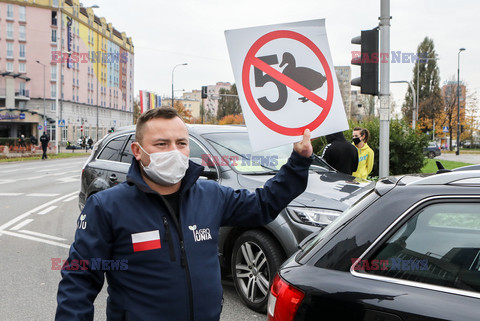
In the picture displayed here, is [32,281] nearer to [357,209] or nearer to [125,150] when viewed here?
[125,150]

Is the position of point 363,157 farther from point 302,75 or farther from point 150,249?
point 150,249

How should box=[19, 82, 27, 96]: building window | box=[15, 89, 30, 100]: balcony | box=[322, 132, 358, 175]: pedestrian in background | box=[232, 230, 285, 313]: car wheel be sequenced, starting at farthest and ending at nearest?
box=[19, 82, 27, 96]: building window < box=[15, 89, 30, 100]: balcony < box=[322, 132, 358, 175]: pedestrian in background < box=[232, 230, 285, 313]: car wheel

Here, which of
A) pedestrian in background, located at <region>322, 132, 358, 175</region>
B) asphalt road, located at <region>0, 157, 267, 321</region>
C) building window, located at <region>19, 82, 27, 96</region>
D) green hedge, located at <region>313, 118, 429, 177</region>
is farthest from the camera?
building window, located at <region>19, 82, 27, 96</region>

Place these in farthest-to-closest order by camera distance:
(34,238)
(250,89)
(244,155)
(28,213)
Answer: (28,213)
(34,238)
(244,155)
(250,89)

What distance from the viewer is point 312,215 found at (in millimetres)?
3977

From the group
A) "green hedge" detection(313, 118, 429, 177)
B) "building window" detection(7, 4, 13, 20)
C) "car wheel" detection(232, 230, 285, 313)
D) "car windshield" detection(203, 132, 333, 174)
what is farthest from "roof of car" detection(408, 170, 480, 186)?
"building window" detection(7, 4, 13, 20)

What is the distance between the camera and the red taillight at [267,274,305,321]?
216 centimetres

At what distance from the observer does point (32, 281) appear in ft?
17.7

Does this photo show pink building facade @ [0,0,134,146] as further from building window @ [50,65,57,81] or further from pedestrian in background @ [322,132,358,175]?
pedestrian in background @ [322,132,358,175]

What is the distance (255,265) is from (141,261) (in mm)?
2450

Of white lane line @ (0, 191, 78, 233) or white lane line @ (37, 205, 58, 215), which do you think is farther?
white lane line @ (37, 205, 58, 215)

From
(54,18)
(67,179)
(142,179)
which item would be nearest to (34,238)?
(142,179)

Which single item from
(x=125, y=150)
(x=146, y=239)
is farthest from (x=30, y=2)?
(x=146, y=239)

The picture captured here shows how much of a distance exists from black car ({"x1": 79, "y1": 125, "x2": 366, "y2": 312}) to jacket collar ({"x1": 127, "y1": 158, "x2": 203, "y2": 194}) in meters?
2.02
